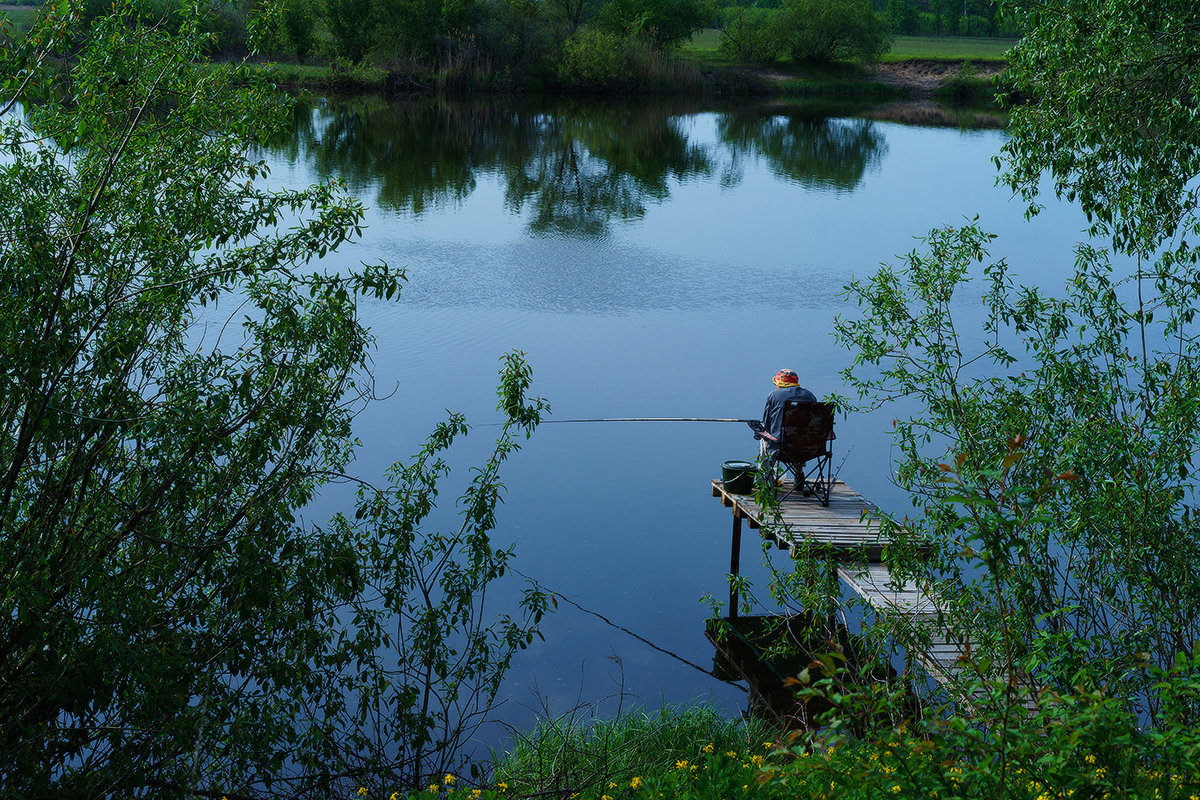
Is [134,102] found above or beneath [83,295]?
above

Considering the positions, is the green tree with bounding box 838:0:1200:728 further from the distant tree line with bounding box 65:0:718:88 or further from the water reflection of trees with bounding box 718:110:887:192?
the distant tree line with bounding box 65:0:718:88

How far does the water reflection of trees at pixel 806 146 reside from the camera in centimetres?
3462

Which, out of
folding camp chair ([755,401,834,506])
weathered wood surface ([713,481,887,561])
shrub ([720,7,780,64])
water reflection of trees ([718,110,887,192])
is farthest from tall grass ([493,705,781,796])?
shrub ([720,7,780,64])

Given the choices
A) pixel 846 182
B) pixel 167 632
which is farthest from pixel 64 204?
pixel 846 182

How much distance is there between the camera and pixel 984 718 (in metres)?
4.06

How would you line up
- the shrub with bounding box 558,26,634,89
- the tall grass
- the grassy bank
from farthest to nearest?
the shrub with bounding box 558,26,634,89, the tall grass, the grassy bank

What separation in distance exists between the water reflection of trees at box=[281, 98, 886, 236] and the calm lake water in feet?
0.53

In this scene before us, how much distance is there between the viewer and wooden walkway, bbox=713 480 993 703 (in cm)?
798

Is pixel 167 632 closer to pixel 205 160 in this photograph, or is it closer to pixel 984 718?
pixel 205 160

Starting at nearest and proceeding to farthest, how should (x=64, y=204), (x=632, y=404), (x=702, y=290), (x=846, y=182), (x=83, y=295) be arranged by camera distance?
(x=83, y=295), (x=64, y=204), (x=632, y=404), (x=702, y=290), (x=846, y=182)

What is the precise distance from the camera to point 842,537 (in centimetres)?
966

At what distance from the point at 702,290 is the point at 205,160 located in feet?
50.9

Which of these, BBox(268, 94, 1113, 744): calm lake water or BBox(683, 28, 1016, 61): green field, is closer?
BBox(268, 94, 1113, 744): calm lake water

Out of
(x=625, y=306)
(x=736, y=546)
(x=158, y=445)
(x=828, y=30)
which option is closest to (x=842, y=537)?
(x=736, y=546)
